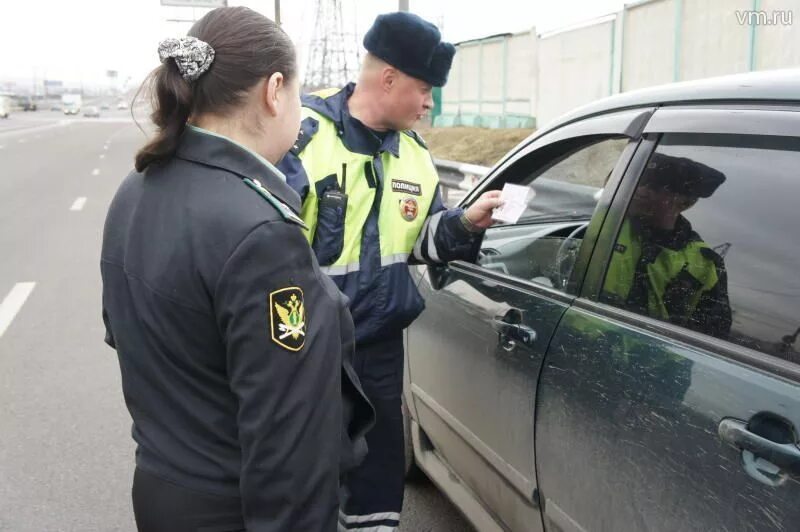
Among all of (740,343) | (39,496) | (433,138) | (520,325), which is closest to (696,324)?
(740,343)

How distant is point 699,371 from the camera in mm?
1636

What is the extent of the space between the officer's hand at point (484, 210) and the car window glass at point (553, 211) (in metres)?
0.17

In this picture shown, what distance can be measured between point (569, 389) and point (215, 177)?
1.03m

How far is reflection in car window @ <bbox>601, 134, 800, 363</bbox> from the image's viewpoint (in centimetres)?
161

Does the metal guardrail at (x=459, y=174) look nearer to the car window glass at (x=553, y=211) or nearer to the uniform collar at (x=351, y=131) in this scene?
the car window glass at (x=553, y=211)

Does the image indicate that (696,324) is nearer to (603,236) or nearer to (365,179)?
(603,236)

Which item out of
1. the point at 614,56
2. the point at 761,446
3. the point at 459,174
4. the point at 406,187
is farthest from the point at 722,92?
the point at 614,56

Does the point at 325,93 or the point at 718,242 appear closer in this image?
the point at 718,242

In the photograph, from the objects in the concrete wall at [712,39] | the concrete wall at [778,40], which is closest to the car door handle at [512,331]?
the concrete wall at [778,40]

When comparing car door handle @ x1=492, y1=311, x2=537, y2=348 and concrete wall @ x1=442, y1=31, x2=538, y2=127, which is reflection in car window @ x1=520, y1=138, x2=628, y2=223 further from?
concrete wall @ x1=442, y1=31, x2=538, y2=127

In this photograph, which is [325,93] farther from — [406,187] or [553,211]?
[553,211]

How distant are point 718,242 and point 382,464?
1.34m

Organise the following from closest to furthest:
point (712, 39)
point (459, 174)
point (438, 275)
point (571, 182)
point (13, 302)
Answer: point (438, 275), point (571, 182), point (13, 302), point (459, 174), point (712, 39)

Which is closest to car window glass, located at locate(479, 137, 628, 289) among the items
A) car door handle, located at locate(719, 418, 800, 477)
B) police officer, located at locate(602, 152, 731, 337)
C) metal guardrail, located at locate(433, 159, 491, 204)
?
police officer, located at locate(602, 152, 731, 337)
